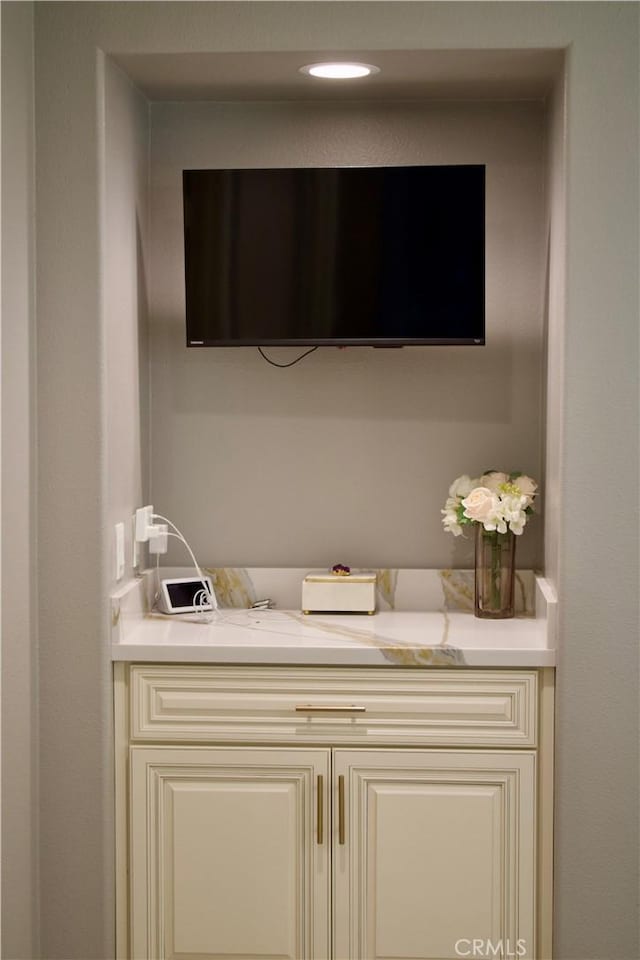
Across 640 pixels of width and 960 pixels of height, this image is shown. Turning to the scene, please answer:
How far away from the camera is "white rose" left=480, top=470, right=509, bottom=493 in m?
2.97

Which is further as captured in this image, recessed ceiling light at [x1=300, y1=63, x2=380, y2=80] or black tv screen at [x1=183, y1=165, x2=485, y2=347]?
black tv screen at [x1=183, y1=165, x2=485, y2=347]

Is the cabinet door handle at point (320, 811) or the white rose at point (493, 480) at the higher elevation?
the white rose at point (493, 480)

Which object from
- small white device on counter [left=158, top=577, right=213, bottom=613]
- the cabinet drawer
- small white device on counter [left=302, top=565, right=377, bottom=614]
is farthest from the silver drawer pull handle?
small white device on counter [left=158, top=577, right=213, bottom=613]

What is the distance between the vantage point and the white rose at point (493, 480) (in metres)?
2.97

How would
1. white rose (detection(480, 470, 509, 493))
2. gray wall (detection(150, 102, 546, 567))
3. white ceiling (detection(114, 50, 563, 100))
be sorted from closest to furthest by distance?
white ceiling (detection(114, 50, 563, 100))
white rose (detection(480, 470, 509, 493))
gray wall (detection(150, 102, 546, 567))

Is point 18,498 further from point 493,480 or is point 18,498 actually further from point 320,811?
point 493,480

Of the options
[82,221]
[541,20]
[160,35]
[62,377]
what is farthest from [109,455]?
[541,20]

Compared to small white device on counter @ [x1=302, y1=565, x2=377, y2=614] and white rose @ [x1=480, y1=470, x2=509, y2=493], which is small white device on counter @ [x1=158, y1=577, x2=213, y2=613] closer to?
small white device on counter @ [x1=302, y1=565, x2=377, y2=614]

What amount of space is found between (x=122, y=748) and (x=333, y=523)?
33.7 inches

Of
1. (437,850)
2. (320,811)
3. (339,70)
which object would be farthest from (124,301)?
(437,850)

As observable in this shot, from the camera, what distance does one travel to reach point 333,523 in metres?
3.18

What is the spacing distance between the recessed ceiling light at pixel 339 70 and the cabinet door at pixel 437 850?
1660 millimetres

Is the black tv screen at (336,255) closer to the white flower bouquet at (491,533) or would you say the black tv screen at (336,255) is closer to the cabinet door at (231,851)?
the white flower bouquet at (491,533)

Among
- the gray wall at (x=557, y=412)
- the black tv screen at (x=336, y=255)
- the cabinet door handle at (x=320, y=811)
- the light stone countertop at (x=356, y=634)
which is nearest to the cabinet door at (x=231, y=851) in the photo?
the cabinet door handle at (x=320, y=811)
